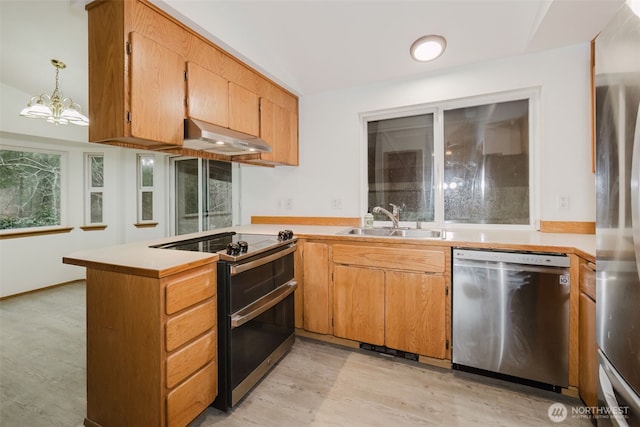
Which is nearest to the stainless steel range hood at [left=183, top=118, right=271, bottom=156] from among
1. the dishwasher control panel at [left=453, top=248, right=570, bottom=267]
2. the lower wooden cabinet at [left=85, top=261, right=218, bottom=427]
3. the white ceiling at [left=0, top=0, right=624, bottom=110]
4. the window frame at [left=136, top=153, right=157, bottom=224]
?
the white ceiling at [left=0, top=0, right=624, bottom=110]

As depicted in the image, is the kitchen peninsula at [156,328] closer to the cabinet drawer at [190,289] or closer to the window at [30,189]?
the cabinet drawer at [190,289]

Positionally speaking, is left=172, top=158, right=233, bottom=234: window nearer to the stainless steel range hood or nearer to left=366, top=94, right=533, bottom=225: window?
the stainless steel range hood

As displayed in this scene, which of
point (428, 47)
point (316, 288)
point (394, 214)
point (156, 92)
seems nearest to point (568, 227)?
point (394, 214)

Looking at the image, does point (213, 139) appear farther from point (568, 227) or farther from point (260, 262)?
point (568, 227)

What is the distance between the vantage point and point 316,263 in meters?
2.31

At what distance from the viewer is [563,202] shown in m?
2.12

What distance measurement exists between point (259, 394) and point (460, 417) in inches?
45.4

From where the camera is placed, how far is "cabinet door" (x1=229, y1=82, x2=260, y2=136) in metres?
2.22

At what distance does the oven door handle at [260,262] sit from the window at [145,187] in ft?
11.9

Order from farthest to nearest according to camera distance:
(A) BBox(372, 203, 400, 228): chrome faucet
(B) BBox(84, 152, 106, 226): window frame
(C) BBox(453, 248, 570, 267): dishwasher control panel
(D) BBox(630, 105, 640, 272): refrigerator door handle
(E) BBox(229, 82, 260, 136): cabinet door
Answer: (B) BBox(84, 152, 106, 226): window frame
(A) BBox(372, 203, 400, 228): chrome faucet
(E) BBox(229, 82, 260, 136): cabinet door
(C) BBox(453, 248, 570, 267): dishwasher control panel
(D) BBox(630, 105, 640, 272): refrigerator door handle

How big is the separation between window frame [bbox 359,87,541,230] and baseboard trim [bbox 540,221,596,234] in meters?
0.10

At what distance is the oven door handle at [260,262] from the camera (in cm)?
156

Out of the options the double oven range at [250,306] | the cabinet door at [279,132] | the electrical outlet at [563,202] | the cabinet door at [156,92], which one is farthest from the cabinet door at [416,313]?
the cabinet door at [156,92]

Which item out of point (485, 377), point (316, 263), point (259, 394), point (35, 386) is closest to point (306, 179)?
point (316, 263)
